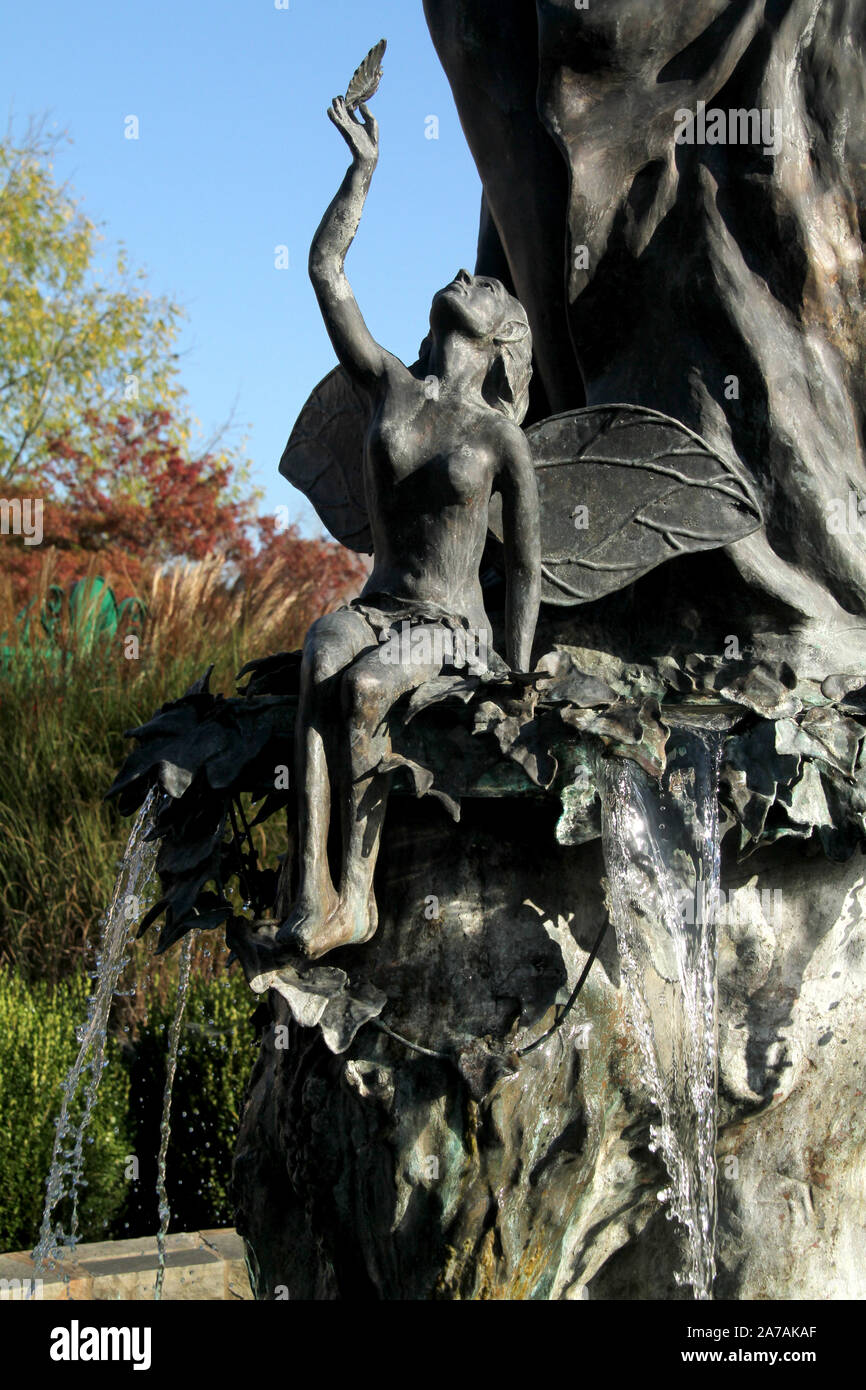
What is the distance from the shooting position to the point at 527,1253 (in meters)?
3.02

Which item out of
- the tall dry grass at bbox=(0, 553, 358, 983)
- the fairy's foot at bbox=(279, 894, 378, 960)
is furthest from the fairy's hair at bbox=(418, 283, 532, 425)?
the tall dry grass at bbox=(0, 553, 358, 983)

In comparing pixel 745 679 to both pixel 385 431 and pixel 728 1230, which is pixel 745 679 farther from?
pixel 728 1230

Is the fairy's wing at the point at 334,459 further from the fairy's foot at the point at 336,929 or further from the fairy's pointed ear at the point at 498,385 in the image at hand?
the fairy's foot at the point at 336,929

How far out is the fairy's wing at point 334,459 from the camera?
382 centimetres

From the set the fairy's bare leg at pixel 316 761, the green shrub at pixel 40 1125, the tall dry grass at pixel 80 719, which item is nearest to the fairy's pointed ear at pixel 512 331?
the fairy's bare leg at pixel 316 761

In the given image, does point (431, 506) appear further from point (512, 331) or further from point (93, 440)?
point (93, 440)

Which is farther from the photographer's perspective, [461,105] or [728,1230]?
[461,105]

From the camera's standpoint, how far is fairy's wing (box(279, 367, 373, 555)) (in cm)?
382

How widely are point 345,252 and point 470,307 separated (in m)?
0.30

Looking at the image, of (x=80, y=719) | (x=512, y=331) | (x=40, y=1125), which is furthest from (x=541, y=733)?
(x=80, y=719)

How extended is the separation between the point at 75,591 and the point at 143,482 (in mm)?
11894

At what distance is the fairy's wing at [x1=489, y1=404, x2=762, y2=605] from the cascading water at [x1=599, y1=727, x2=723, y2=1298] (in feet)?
2.01
